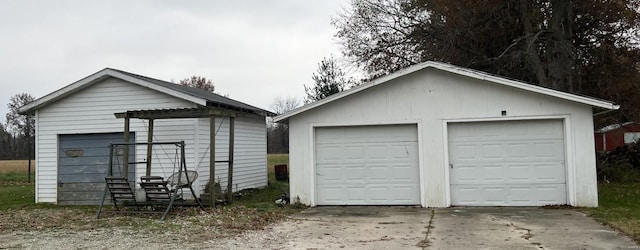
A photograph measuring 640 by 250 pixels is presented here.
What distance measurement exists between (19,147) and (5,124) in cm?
266

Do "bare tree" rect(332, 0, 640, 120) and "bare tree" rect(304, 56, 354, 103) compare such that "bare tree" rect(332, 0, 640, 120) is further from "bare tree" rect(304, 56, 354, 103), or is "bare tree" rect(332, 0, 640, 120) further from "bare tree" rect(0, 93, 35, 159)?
"bare tree" rect(0, 93, 35, 159)

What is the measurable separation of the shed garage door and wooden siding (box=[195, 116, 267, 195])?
1877mm

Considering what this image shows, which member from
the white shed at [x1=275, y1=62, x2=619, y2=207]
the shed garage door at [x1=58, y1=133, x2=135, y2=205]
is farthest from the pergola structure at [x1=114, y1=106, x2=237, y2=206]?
the white shed at [x1=275, y1=62, x2=619, y2=207]

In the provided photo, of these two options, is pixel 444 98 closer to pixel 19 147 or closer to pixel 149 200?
pixel 149 200

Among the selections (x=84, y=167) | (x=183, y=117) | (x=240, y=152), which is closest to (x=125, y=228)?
(x=183, y=117)

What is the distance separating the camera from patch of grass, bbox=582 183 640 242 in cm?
839

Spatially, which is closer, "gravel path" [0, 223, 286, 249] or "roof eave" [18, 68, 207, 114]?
"gravel path" [0, 223, 286, 249]

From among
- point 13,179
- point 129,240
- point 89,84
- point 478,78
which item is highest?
point 89,84

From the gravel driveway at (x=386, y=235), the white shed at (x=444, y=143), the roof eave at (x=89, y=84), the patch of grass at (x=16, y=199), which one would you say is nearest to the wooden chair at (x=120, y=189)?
the gravel driveway at (x=386, y=235)

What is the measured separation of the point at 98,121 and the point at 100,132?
28cm

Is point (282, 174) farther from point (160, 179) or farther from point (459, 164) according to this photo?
point (459, 164)

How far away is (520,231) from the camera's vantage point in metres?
8.28

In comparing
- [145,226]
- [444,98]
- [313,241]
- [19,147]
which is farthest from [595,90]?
[19,147]

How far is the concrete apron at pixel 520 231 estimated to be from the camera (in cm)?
719
